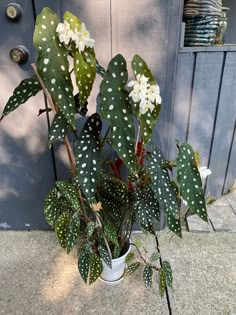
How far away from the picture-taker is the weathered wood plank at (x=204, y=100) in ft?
4.58

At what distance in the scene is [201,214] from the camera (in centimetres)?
87

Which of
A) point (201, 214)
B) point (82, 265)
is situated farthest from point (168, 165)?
point (82, 265)

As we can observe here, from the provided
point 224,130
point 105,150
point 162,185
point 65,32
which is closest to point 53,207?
point 105,150

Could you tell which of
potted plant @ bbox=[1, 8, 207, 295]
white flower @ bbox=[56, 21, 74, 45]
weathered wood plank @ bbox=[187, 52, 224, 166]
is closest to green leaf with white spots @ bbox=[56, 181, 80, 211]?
potted plant @ bbox=[1, 8, 207, 295]

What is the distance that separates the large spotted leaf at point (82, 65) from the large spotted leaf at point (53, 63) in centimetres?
3

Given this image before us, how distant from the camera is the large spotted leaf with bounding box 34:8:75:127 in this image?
677mm

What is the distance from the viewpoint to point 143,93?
724 mm

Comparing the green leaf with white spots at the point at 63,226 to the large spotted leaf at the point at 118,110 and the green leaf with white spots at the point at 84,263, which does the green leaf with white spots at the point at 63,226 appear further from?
the large spotted leaf at the point at 118,110

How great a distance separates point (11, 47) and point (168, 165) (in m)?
0.87

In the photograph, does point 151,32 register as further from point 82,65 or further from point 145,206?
point 145,206

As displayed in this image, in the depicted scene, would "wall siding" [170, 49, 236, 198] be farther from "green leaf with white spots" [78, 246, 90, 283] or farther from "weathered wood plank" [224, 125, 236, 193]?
"green leaf with white spots" [78, 246, 90, 283]

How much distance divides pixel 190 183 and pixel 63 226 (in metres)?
0.54

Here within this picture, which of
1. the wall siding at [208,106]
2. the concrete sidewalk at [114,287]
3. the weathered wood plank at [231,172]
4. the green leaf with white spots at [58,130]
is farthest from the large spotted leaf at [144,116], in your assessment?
the weathered wood plank at [231,172]

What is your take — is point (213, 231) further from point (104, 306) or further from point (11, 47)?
point (11, 47)
